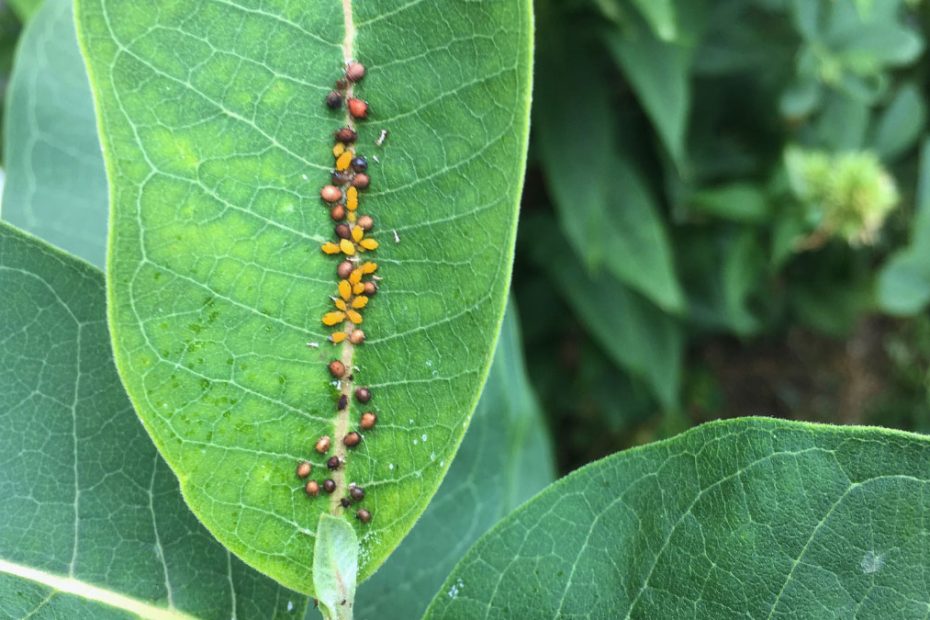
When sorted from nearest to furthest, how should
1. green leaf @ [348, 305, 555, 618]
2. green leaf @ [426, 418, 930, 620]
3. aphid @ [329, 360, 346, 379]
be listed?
green leaf @ [426, 418, 930, 620] → aphid @ [329, 360, 346, 379] → green leaf @ [348, 305, 555, 618]

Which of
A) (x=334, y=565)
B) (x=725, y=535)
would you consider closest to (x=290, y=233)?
(x=334, y=565)

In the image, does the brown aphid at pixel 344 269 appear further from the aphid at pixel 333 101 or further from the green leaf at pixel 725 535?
the green leaf at pixel 725 535

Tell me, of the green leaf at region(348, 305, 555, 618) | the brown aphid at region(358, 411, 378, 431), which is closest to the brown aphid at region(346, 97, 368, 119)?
the brown aphid at region(358, 411, 378, 431)

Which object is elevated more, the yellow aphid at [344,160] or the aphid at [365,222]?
the yellow aphid at [344,160]

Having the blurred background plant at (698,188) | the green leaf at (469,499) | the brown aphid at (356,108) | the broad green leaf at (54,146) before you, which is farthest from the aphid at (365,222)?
the blurred background plant at (698,188)

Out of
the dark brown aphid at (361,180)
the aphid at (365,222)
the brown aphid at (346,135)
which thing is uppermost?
the brown aphid at (346,135)

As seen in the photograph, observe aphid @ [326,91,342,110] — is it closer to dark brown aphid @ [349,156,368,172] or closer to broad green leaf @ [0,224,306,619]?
dark brown aphid @ [349,156,368,172]

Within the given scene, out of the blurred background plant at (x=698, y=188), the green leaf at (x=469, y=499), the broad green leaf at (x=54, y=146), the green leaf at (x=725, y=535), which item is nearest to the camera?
the green leaf at (x=725, y=535)

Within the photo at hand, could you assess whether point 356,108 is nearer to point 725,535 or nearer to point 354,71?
point 354,71
